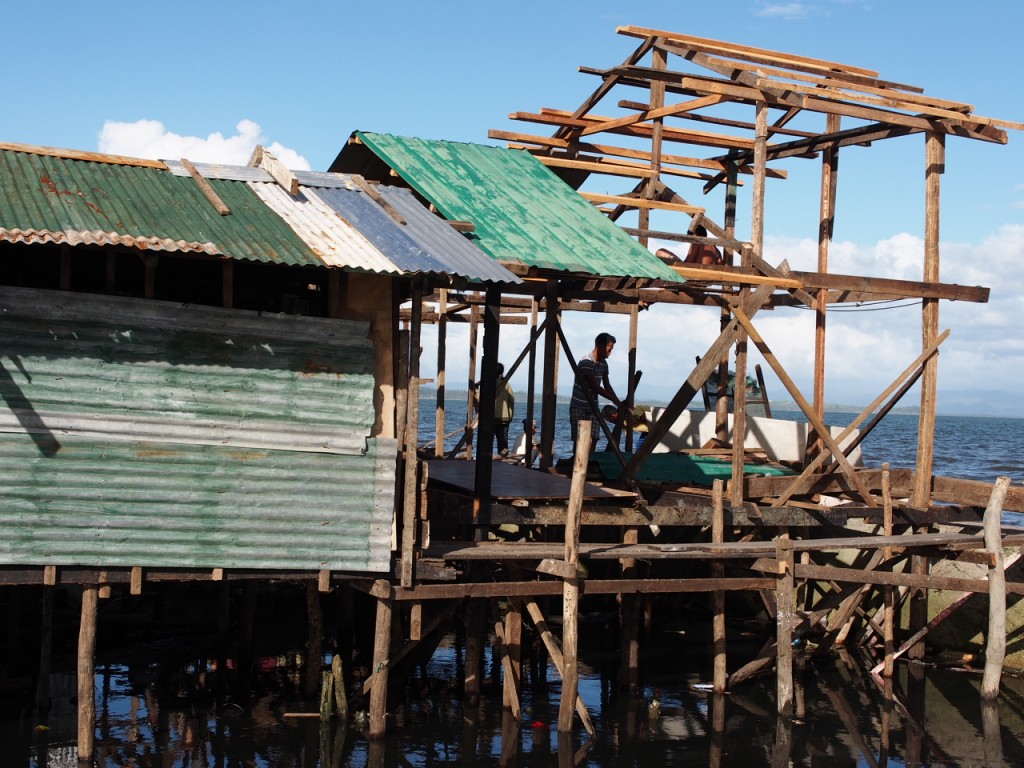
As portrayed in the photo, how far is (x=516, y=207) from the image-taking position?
1283 centimetres

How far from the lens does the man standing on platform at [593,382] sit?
1477 cm

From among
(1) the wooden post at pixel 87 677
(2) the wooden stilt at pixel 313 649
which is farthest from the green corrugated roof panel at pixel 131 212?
(2) the wooden stilt at pixel 313 649

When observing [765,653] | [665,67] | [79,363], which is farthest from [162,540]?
[665,67]

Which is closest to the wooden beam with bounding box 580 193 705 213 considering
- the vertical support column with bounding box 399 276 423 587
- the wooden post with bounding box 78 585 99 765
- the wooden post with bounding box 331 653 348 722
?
the vertical support column with bounding box 399 276 423 587

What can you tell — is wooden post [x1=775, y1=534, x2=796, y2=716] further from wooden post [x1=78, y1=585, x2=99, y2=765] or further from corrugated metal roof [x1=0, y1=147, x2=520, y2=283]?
wooden post [x1=78, y1=585, x2=99, y2=765]

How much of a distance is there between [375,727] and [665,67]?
8.73 meters

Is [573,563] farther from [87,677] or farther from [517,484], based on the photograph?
[87,677]

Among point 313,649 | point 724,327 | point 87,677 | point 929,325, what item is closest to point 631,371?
point 724,327

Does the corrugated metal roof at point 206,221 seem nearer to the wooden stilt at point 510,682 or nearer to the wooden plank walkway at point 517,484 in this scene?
the wooden plank walkway at point 517,484

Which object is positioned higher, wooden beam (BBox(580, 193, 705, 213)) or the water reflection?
wooden beam (BBox(580, 193, 705, 213))

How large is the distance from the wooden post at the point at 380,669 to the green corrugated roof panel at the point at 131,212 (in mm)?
3340

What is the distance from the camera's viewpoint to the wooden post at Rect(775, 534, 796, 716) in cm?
1194

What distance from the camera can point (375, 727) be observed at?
10.8 meters

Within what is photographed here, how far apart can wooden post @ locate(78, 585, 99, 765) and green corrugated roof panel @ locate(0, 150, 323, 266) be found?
9.92ft
